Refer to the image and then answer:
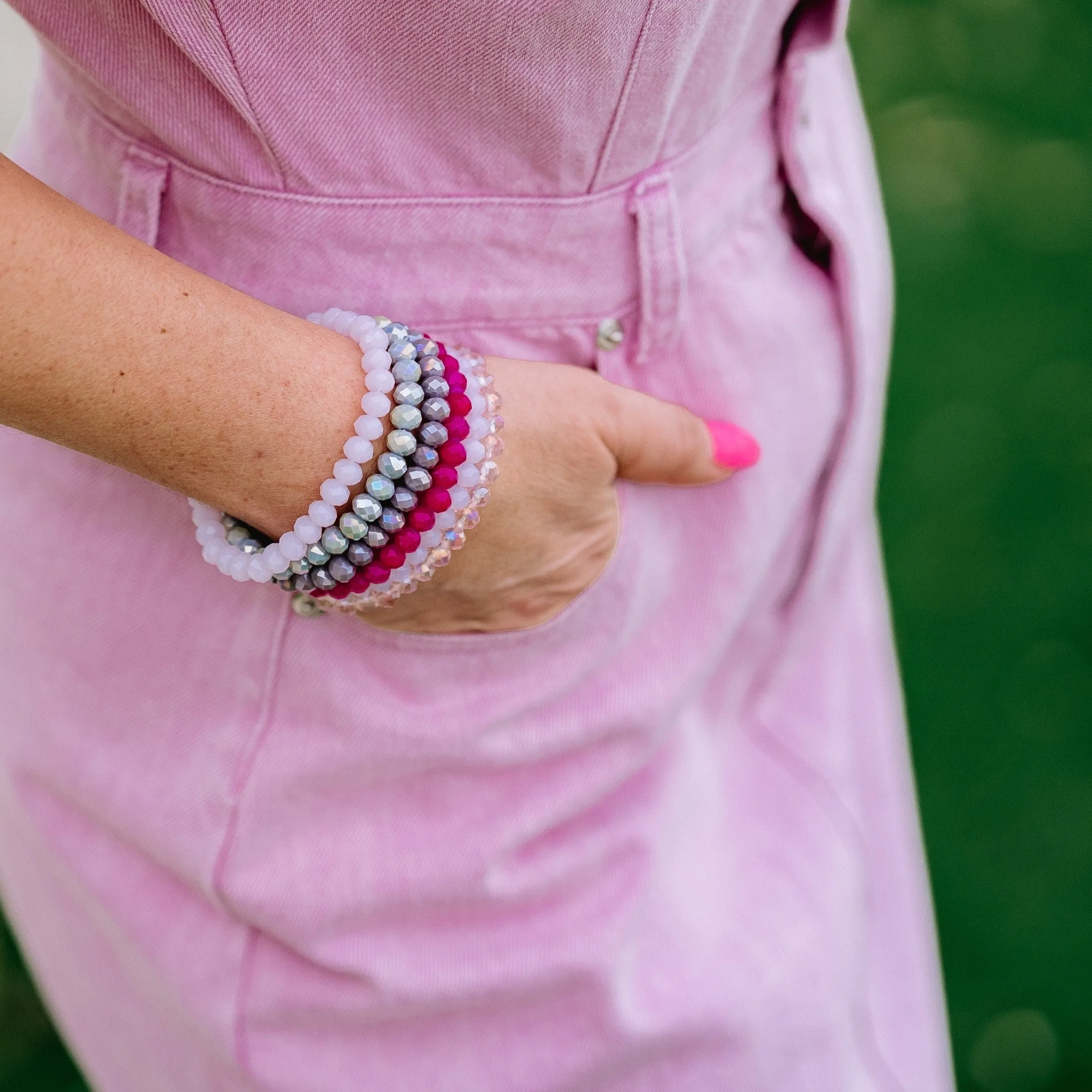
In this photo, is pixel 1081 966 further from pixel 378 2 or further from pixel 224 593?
pixel 378 2

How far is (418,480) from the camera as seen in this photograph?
65 cm

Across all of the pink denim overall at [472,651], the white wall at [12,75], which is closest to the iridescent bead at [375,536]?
the pink denim overall at [472,651]

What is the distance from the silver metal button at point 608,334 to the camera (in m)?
0.78

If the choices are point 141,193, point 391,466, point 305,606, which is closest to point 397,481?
point 391,466

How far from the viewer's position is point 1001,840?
71.5 inches

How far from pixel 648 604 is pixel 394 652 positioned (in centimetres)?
21

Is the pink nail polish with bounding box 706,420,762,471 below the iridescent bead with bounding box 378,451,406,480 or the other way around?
the other way around

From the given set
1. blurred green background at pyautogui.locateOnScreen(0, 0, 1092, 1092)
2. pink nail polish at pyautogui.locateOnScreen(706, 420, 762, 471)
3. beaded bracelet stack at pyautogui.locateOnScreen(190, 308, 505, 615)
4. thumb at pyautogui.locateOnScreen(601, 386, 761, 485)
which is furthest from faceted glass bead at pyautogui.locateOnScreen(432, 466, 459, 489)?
blurred green background at pyautogui.locateOnScreen(0, 0, 1092, 1092)

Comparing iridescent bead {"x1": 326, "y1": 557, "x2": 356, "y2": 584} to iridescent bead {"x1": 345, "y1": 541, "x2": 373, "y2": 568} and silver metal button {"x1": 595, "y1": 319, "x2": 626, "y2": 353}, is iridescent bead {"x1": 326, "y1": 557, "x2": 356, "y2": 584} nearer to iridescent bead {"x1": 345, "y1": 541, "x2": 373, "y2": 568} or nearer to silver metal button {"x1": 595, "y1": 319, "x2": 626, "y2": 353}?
iridescent bead {"x1": 345, "y1": 541, "x2": 373, "y2": 568}

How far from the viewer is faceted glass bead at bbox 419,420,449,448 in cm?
65

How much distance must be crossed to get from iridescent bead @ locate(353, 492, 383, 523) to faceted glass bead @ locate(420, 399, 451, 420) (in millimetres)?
61

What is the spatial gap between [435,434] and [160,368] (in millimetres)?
162

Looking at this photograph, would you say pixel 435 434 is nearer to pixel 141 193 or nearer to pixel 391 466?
pixel 391 466

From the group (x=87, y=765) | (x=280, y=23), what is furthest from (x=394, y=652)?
(x=280, y=23)
